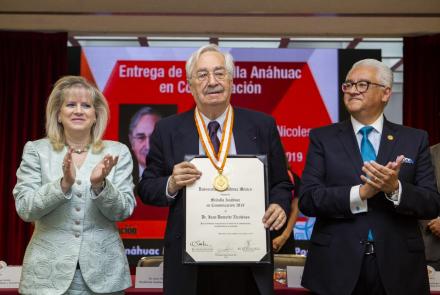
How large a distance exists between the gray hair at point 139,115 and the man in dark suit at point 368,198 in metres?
4.49

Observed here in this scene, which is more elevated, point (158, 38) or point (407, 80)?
point (158, 38)

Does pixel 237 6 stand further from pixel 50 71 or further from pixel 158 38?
pixel 50 71

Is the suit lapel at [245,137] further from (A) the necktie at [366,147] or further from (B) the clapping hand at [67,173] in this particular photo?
(B) the clapping hand at [67,173]

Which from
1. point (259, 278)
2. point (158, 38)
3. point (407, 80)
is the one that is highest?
point (158, 38)

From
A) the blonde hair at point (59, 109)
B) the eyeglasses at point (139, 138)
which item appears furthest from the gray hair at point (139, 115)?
the blonde hair at point (59, 109)

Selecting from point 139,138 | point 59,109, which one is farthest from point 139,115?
point 59,109

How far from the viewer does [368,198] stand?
103 inches

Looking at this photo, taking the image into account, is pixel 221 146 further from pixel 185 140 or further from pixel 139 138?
pixel 139 138

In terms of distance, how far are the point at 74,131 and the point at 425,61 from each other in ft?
18.6

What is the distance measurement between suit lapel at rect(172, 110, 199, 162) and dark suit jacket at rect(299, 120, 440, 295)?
0.53 metres

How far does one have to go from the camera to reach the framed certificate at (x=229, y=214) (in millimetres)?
2434

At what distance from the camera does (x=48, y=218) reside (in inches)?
101

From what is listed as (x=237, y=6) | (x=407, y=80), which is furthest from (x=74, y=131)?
(x=407, y=80)

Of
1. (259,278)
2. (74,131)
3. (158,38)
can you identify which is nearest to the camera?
(259,278)
